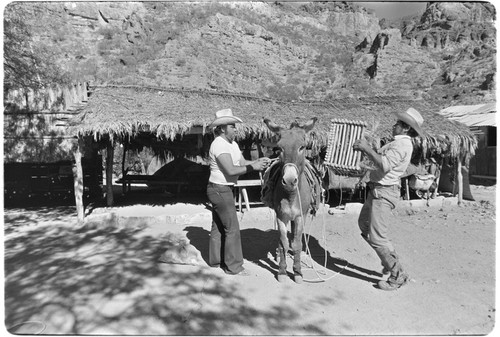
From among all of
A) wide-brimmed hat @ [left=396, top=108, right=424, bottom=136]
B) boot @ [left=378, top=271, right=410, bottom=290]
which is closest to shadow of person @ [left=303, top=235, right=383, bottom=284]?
boot @ [left=378, top=271, right=410, bottom=290]

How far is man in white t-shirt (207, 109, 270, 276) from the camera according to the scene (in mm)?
4305

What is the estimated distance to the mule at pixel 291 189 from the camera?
3.91 m

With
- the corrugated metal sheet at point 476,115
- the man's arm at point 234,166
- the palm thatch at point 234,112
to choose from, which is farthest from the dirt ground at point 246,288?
the corrugated metal sheet at point 476,115

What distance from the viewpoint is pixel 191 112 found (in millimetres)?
9266

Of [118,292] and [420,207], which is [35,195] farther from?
[420,207]

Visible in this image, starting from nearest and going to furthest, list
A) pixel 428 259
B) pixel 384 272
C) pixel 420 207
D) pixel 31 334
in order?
1. pixel 31 334
2. pixel 384 272
3. pixel 428 259
4. pixel 420 207

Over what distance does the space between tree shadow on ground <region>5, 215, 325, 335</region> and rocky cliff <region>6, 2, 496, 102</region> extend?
29.3m

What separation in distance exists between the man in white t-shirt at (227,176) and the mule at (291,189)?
14.5 inches

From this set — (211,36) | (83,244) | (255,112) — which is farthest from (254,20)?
(83,244)

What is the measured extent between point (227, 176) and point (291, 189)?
958 millimetres

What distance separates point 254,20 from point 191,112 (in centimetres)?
5150

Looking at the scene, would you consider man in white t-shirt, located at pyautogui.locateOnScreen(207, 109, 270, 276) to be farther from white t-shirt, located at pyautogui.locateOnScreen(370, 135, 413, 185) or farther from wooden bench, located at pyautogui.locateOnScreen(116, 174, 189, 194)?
wooden bench, located at pyautogui.locateOnScreen(116, 174, 189, 194)

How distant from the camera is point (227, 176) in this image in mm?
4480

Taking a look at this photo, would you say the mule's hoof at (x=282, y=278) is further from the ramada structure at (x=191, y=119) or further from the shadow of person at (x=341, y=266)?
the ramada structure at (x=191, y=119)
